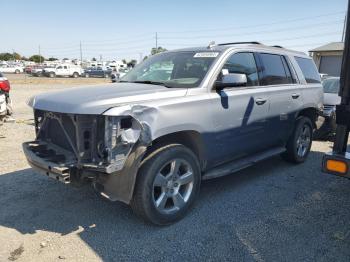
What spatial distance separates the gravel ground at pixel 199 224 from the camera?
3.25m

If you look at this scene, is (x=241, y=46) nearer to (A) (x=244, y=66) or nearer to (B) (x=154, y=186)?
(A) (x=244, y=66)

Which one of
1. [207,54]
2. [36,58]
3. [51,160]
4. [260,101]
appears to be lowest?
[51,160]

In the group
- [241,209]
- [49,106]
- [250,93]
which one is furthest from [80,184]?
[250,93]

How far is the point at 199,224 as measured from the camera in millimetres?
3807

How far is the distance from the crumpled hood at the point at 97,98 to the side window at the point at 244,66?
36.7 inches

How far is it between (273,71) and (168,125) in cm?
253

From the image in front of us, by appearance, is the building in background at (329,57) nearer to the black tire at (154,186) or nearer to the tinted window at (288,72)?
the tinted window at (288,72)

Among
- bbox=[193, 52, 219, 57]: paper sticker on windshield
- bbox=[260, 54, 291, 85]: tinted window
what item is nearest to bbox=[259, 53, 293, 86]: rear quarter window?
bbox=[260, 54, 291, 85]: tinted window

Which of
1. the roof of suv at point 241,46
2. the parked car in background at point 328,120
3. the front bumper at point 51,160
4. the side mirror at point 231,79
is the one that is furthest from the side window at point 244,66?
the parked car in background at point 328,120

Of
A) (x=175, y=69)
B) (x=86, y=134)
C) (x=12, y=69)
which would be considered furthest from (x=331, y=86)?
(x=12, y=69)

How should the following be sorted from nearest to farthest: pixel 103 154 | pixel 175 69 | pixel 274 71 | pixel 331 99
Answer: pixel 103 154 < pixel 175 69 < pixel 274 71 < pixel 331 99

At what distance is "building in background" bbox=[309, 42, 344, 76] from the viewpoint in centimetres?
3023

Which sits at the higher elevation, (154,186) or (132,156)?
(132,156)

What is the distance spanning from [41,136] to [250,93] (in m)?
2.72
